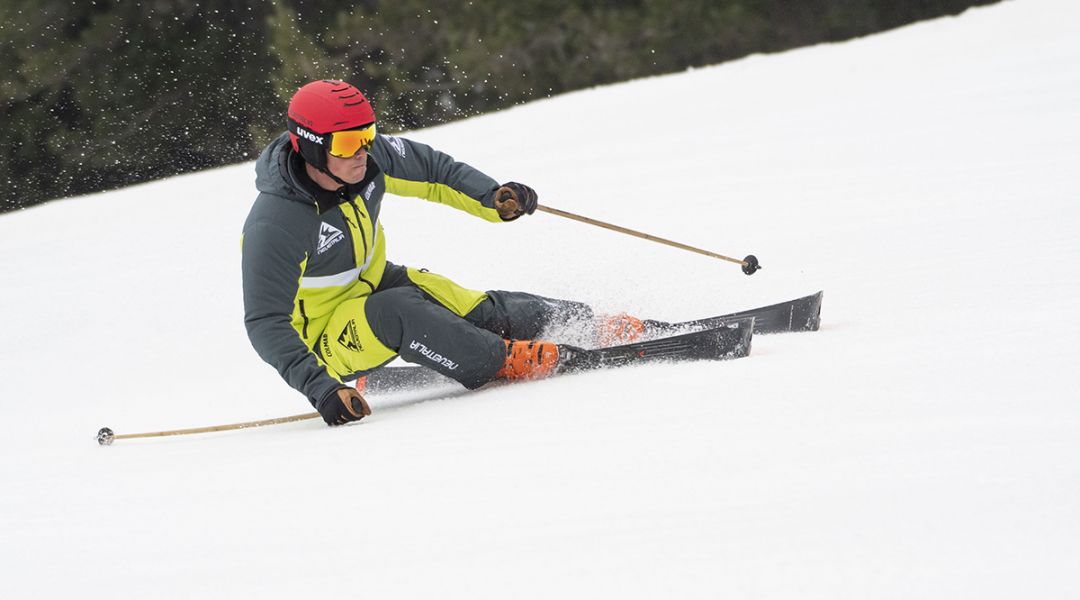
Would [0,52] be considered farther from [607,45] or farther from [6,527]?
[6,527]

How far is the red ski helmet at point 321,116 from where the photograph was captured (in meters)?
3.39

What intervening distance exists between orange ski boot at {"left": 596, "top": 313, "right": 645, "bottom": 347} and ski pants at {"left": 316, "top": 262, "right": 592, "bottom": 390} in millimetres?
87

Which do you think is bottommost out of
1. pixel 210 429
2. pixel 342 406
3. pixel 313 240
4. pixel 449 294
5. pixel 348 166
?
pixel 210 429

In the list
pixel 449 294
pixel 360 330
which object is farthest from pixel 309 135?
pixel 449 294

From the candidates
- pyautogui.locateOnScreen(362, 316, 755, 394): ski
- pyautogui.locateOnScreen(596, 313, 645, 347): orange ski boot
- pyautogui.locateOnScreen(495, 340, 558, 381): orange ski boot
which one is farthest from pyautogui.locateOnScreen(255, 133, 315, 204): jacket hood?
pyautogui.locateOnScreen(596, 313, 645, 347): orange ski boot

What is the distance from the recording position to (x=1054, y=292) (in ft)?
11.9

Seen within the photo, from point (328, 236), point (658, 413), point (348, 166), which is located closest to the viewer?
point (658, 413)

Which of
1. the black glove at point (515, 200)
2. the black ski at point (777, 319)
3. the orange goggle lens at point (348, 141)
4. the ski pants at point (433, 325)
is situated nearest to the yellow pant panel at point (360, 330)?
the ski pants at point (433, 325)

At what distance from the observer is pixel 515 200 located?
12.7 ft

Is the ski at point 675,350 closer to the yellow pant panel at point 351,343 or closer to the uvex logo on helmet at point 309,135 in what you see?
the yellow pant panel at point 351,343

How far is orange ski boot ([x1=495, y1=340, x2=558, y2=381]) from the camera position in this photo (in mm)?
3607

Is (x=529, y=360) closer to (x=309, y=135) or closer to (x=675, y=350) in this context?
(x=675, y=350)

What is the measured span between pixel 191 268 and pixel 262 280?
12.6 ft

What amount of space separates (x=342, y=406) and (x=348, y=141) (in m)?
0.80
